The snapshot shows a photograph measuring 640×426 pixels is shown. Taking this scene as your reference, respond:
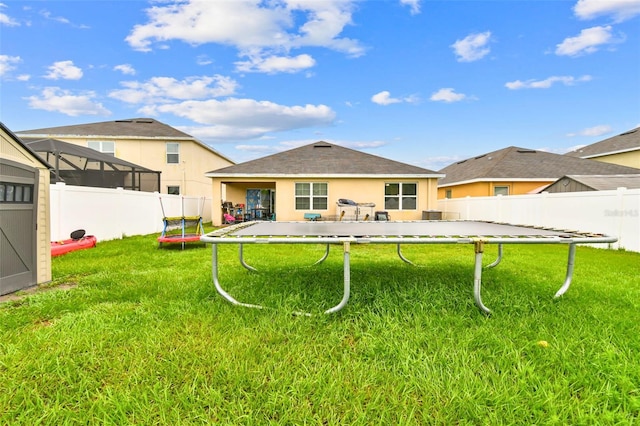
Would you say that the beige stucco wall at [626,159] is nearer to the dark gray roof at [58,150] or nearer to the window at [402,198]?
the window at [402,198]

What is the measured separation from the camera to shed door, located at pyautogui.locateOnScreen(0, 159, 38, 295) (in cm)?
418

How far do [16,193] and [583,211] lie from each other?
13.1m

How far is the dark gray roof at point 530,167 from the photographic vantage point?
18781mm

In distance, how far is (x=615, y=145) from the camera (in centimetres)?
2273

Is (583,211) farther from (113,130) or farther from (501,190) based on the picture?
(113,130)

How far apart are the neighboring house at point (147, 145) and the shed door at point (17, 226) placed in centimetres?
1637

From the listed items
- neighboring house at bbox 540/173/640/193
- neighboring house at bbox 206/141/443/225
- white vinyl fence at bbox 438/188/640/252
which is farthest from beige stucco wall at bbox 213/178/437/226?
neighboring house at bbox 540/173/640/193

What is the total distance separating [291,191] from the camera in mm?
16266

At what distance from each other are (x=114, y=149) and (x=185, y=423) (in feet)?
75.2

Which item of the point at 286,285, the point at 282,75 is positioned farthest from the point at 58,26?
the point at 286,285

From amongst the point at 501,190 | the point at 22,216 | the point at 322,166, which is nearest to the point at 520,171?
the point at 501,190

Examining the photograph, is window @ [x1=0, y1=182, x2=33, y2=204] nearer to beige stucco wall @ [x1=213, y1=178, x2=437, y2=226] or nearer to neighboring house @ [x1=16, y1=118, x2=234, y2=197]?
beige stucco wall @ [x1=213, y1=178, x2=437, y2=226]

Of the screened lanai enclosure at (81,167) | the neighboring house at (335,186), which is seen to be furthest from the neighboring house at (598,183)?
the screened lanai enclosure at (81,167)

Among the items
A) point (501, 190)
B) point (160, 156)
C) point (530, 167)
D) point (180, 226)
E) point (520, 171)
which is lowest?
point (180, 226)
